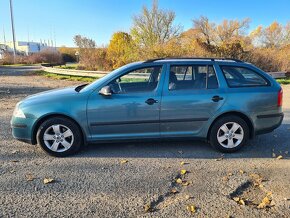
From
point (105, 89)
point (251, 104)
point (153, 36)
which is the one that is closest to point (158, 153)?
point (105, 89)

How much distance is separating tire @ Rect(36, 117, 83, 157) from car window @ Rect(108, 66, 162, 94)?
95 centimetres

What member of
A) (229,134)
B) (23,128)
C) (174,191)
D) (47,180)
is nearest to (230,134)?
(229,134)

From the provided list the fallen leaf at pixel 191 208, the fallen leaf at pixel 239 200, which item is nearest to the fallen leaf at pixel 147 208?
the fallen leaf at pixel 191 208

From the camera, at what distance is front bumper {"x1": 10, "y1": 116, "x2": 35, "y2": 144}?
13.9ft

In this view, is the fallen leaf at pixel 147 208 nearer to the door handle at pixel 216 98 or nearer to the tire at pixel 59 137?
the tire at pixel 59 137

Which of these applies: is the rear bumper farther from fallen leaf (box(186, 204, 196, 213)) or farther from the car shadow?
fallen leaf (box(186, 204, 196, 213))

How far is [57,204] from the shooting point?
2.98 metres

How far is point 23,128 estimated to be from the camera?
4.27 m

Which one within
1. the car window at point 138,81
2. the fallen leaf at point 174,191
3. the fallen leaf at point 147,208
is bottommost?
the fallen leaf at point 147,208

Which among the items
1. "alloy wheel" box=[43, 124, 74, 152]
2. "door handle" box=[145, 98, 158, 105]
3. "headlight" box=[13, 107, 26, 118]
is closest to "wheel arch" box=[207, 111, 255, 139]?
"door handle" box=[145, 98, 158, 105]

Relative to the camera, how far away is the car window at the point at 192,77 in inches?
175

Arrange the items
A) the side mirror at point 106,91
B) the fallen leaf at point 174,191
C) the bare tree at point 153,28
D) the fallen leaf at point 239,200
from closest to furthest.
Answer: the fallen leaf at point 239,200 → the fallen leaf at point 174,191 → the side mirror at point 106,91 → the bare tree at point 153,28

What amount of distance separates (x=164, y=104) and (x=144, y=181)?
53.2 inches

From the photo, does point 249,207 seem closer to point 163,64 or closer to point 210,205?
point 210,205
